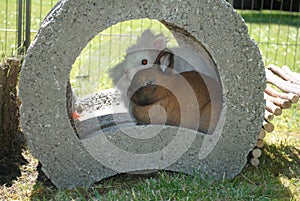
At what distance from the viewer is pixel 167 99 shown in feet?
13.5

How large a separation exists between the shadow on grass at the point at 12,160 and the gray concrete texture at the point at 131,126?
1.44 feet

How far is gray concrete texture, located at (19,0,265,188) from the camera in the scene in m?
3.54

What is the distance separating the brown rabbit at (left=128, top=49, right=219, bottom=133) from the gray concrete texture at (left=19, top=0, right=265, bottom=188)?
0.79ft

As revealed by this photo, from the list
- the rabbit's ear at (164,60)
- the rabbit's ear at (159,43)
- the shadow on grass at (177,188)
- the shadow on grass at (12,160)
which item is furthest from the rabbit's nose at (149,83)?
the shadow on grass at (12,160)

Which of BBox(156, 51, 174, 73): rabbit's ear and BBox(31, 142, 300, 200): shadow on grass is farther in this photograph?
BBox(156, 51, 174, 73): rabbit's ear

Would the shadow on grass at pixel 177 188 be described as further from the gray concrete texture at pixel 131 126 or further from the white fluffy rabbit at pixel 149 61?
the white fluffy rabbit at pixel 149 61

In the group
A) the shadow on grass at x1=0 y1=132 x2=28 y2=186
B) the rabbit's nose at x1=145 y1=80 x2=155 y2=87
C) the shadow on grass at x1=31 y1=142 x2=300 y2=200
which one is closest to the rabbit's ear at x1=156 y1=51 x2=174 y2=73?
the rabbit's nose at x1=145 y1=80 x2=155 y2=87

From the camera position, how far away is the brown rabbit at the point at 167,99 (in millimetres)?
4098

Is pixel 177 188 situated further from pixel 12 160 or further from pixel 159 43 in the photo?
pixel 12 160

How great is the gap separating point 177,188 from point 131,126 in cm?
53

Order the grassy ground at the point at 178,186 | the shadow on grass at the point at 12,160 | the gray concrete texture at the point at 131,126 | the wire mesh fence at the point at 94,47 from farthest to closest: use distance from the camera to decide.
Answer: the wire mesh fence at the point at 94,47, the shadow on grass at the point at 12,160, the grassy ground at the point at 178,186, the gray concrete texture at the point at 131,126

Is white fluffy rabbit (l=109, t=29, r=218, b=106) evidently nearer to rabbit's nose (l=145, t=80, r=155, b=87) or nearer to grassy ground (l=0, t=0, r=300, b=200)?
rabbit's nose (l=145, t=80, r=155, b=87)

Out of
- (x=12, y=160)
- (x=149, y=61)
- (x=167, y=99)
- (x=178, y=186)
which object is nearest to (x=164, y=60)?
(x=149, y=61)

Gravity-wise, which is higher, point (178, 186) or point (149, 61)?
point (149, 61)
